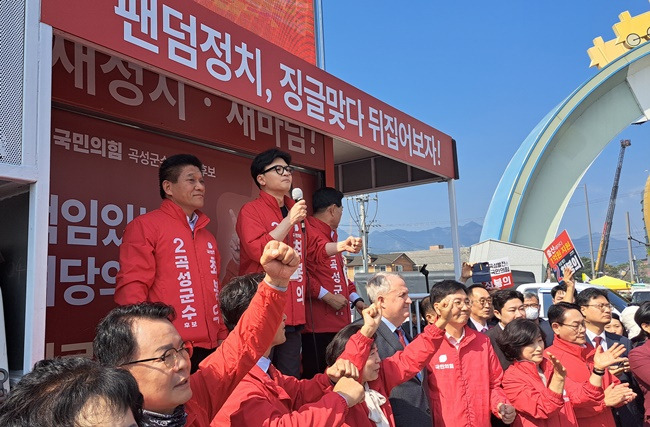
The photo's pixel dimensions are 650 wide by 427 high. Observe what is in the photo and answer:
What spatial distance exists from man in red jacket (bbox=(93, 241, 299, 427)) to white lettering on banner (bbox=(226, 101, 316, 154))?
2.70 metres

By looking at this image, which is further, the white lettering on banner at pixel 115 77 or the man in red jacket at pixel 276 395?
the white lettering on banner at pixel 115 77

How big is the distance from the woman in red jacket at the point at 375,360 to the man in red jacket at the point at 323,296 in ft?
2.78

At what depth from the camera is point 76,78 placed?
11.3 feet

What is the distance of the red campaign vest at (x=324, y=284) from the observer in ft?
12.8

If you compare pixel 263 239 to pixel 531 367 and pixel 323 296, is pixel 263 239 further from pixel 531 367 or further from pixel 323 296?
pixel 531 367

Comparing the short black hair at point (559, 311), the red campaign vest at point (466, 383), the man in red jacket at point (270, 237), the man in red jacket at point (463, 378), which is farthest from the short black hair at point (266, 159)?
the short black hair at point (559, 311)

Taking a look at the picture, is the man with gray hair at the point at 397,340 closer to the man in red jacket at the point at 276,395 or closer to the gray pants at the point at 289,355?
the gray pants at the point at 289,355

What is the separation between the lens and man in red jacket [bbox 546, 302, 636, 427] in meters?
3.62

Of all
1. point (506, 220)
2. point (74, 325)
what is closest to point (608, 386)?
point (74, 325)

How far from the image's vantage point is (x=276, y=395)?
2.29m

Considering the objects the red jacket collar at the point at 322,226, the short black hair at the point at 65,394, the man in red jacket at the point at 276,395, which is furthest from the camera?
the red jacket collar at the point at 322,226

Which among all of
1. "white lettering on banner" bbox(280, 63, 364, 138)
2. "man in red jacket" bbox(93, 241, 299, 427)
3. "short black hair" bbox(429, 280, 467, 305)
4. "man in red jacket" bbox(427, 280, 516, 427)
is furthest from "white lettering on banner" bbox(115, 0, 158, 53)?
"short black hair" bbox(429, 280, 467, 305)

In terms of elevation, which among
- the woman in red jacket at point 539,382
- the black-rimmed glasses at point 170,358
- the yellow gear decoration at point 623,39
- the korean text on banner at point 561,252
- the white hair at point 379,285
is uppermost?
the yellow gear decoration at point 623,39

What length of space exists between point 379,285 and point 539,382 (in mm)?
1106
